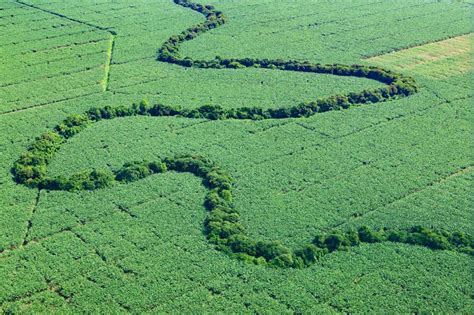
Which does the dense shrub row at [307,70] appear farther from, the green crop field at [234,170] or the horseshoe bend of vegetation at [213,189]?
the horseshoe bend of vegetation at [213,189]

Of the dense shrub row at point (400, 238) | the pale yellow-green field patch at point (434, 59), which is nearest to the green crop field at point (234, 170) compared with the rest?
the dense shrub row at point (400, 238)

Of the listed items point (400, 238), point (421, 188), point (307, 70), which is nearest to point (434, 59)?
point (307, 70)

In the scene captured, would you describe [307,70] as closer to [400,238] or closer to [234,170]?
[234,170]

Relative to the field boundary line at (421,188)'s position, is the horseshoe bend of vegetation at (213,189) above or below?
below

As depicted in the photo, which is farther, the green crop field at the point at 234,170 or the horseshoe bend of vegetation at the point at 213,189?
the horseshoe bend of vegetation at the point at 213,189

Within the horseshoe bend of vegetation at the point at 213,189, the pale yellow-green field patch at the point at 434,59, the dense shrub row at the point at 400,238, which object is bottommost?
the horseshoe bend of vegetation at the point at 213,189

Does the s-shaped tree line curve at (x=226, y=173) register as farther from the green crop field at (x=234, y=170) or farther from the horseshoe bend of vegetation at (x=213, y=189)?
the green crop field at (x=234, y=170)

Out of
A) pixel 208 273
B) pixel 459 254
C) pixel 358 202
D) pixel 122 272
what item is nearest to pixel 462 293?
pixel 459 254

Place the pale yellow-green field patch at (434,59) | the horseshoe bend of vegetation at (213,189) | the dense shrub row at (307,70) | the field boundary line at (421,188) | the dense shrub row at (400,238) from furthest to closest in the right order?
the pale yellow-green field patch at (434,59)
the dense shrub row at (307,70)
the field boundary line at (421,188)
the dense shrub row at (400,238)
the horseshoe bend of vegetation at (213,189)

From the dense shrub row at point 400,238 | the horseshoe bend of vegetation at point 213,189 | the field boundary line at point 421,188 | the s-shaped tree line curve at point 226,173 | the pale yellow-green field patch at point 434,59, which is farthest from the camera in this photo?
the pale yellow-green field patch at point 434,59
